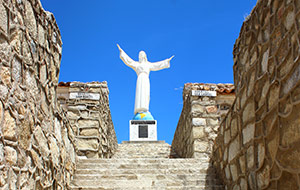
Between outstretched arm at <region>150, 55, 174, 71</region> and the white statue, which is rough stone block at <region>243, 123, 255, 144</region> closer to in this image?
the white statue

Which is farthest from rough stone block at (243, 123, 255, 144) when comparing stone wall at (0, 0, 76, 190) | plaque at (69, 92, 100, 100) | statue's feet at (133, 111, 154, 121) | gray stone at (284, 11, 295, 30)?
statue's feet at (133, 111, 154, 121)

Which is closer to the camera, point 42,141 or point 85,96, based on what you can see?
point 42,141

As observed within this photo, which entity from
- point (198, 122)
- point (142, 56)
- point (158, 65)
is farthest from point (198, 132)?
point (142, 56)

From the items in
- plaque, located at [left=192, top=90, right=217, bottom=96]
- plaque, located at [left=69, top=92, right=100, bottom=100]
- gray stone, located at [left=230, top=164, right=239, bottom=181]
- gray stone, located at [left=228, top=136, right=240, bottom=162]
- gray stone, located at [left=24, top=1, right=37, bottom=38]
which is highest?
plaque, located at [left=192, top=90, right=217, bottom=96]

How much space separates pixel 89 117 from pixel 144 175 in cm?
260

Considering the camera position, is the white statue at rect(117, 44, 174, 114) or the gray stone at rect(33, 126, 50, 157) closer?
the gray stone at rect(33, 126, 50, 157)

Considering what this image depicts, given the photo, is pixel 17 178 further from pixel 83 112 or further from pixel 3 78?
pixel 83 112

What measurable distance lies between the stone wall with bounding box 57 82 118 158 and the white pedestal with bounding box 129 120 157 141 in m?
4.26

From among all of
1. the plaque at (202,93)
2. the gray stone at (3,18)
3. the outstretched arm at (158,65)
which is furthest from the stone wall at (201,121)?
the outstretched arm at (158,65)

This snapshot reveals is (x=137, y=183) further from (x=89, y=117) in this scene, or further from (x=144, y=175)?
(x=89, y=117)

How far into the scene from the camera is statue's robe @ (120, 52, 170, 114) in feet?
46.8

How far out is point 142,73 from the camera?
48.4ft

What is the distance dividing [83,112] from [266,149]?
477cm

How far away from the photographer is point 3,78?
2.21 metres
